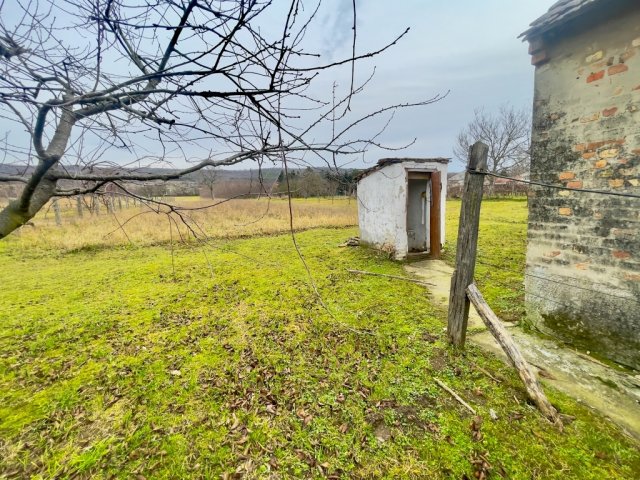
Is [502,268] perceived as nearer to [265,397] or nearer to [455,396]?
[455,396]

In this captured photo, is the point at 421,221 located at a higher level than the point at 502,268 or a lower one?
higher

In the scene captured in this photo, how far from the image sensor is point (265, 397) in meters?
2.79

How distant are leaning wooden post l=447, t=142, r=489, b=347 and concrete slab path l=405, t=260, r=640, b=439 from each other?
2.74 feet

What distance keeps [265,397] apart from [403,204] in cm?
562

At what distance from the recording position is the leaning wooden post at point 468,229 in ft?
9.56

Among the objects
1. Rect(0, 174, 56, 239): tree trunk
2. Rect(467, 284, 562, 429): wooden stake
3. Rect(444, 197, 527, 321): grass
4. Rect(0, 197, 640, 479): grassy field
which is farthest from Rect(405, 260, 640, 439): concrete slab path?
Rect(0, 174, 56, 239): tree trunk

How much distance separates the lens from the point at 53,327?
4.27 m

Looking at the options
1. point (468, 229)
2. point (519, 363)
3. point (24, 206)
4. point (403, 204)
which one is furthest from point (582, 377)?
point (403, 204)

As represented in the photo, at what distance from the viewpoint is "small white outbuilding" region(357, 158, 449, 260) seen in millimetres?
7082

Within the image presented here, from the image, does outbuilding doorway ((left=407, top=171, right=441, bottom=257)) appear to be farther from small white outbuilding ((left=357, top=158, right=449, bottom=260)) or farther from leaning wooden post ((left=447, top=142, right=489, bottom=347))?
leaning wooden post ((left=447, top=142, right=489, bottom=347))

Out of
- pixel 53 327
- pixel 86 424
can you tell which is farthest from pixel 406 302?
pixel 53 327

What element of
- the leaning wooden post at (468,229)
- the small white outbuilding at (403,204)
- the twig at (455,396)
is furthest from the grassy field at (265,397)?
the small white outbuilding at (403,204)

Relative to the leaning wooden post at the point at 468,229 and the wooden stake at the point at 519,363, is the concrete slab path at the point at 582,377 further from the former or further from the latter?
the leaning wooden post at the point at 468,229

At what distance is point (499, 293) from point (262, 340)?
13.3ft
